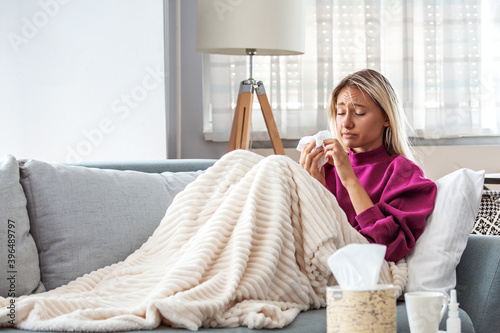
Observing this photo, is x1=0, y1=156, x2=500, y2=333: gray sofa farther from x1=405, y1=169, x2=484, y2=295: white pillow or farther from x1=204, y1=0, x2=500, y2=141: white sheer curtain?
x1=204, y1=0, x2=500, y2=141: white sheer curtain

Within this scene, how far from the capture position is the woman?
1.75 meters

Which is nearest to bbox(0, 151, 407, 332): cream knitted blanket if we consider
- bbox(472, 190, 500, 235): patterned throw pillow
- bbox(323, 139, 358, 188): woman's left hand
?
bbox(323, 139, 358, 188): woman's left hand

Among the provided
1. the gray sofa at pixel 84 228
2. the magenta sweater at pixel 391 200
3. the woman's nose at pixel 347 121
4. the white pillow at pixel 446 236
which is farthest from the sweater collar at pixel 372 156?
the gray sofa at pixel 84 228

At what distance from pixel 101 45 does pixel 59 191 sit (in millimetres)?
1216

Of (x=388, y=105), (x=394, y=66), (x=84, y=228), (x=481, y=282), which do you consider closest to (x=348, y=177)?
(x=388, y=105)

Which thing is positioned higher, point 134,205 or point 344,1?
point 344,1

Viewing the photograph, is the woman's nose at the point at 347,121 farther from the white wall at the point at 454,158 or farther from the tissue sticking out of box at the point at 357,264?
the white wall at the point at 454,158

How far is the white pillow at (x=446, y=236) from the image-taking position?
5.30 ft

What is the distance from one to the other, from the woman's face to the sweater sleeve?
152 mm

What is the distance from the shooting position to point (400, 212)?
5.56 feet

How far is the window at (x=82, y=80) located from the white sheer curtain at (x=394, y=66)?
27.1 inches

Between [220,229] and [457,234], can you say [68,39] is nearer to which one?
[220,229]

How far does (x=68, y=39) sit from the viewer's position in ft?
8.52

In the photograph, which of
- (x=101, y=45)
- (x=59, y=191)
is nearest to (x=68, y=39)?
(x=101, y=45)
